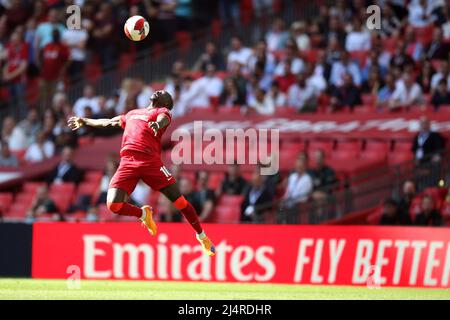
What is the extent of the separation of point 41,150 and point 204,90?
11.4 ft

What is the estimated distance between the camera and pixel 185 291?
1705 cm

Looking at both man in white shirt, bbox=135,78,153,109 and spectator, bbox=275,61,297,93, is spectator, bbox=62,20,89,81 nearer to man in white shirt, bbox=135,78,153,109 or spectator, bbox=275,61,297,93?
man in white shirt, bbox=135,78,153,109

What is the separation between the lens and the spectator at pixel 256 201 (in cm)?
2094

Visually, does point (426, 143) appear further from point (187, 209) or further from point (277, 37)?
point (187, 209)

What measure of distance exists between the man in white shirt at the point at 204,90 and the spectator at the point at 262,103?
1.12 meters

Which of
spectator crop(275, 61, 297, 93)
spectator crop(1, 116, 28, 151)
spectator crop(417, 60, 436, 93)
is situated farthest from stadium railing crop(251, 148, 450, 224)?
spectator crop(1, 116, 28, 151)

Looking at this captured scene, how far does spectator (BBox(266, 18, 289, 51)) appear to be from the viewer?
25.8 m

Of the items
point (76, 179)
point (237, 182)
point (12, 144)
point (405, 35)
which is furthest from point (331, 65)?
point (12, 144)

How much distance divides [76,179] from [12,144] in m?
2.67

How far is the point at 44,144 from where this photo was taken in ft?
83.4

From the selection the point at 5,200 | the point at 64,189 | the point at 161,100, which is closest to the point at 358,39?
the point at 64,189

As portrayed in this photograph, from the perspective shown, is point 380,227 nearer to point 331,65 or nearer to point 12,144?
point 331,65

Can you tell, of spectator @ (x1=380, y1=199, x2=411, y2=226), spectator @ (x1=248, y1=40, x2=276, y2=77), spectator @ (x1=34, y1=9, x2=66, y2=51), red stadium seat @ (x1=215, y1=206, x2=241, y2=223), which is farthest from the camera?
spectator @ (x1=34, y1=9, x2=66, y2=51)

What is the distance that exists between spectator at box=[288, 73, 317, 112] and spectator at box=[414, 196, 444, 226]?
14.7 feet
